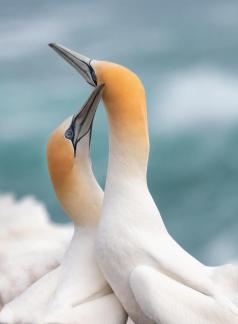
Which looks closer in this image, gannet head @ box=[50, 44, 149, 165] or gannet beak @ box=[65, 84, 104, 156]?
gannet head @ box=[50, 44, 149, 165]

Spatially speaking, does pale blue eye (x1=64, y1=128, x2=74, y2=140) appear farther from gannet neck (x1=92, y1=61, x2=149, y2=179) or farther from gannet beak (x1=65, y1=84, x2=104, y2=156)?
gannet neck (x1=92, y1=61, x2=149, y2=179)

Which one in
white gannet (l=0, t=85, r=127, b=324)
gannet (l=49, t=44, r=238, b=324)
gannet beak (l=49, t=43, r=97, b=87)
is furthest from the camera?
gannet beak (l=49, t=43, r=97, b=87)

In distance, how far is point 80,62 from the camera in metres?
5.05

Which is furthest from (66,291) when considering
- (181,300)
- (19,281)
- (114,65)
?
(19,281)

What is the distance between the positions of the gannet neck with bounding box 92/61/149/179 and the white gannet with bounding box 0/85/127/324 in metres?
0.08

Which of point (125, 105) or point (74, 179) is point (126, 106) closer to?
point (125, 105)

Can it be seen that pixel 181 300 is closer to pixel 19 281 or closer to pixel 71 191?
pixel 71 191

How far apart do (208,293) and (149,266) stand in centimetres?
31

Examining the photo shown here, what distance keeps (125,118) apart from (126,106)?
0.06 metres

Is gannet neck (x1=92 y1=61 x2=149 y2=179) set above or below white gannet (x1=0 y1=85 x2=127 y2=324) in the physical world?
above

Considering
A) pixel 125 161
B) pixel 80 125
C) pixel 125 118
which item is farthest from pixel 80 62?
pixel 125 161

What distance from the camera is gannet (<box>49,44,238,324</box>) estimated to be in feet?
15.0

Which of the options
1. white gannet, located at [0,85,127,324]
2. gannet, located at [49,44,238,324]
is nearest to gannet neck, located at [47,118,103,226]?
white gannet, located at [0,85,127,324]

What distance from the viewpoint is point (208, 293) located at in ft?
15.4
